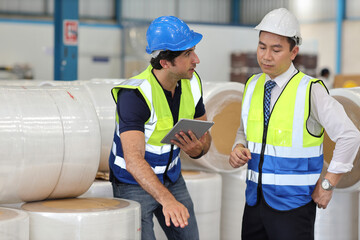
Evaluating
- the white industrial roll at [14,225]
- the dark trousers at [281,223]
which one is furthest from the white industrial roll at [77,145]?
the dark trousers at [281,223]

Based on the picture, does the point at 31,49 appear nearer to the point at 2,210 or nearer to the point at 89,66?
the point at 89,66

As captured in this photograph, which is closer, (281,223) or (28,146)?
(281,223)

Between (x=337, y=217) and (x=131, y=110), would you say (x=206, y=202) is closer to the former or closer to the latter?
(x=337, y=217)

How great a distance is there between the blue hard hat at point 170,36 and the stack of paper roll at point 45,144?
0.60m

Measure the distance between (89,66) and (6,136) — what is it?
523 inches

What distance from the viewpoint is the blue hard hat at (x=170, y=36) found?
2643 mm

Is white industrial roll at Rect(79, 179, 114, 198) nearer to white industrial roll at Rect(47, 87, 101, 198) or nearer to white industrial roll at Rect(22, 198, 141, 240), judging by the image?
white industrial roll at Rect(47, 87, 101, 198)

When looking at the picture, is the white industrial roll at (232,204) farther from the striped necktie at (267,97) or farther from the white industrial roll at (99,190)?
the striped necktie at (267,97)

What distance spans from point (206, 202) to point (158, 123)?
1.47 m

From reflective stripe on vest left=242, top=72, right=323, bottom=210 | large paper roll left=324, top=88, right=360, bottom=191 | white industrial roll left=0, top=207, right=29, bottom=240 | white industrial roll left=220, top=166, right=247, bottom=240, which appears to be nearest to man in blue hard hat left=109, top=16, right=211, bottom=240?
reflective stripe on vest left=242, top=72, right=323, bottom=210

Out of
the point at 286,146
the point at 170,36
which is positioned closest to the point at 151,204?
the point at 286,146

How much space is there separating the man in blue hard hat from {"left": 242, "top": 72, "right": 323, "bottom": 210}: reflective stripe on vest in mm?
354

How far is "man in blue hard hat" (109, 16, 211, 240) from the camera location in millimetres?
2508

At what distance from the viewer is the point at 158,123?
270cm
